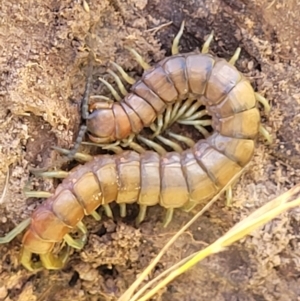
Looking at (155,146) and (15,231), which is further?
(155,146)

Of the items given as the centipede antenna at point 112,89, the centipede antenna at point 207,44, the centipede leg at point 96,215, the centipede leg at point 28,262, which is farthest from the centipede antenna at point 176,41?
the centipede leg at point 28,262

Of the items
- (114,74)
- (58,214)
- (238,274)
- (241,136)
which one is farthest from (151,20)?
(238,274)

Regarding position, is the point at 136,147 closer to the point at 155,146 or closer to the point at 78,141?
the point at 155,146

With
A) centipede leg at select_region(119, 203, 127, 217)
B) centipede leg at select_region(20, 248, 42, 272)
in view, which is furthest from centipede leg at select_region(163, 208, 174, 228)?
centipede leg at select_region(20, 248, 42, 272)

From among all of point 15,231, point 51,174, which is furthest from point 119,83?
point 15,231

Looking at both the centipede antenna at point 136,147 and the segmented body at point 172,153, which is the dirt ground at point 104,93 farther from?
the centipede antenna at point 136,147

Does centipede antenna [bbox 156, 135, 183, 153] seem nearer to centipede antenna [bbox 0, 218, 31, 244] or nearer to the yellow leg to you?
the yellow leg
